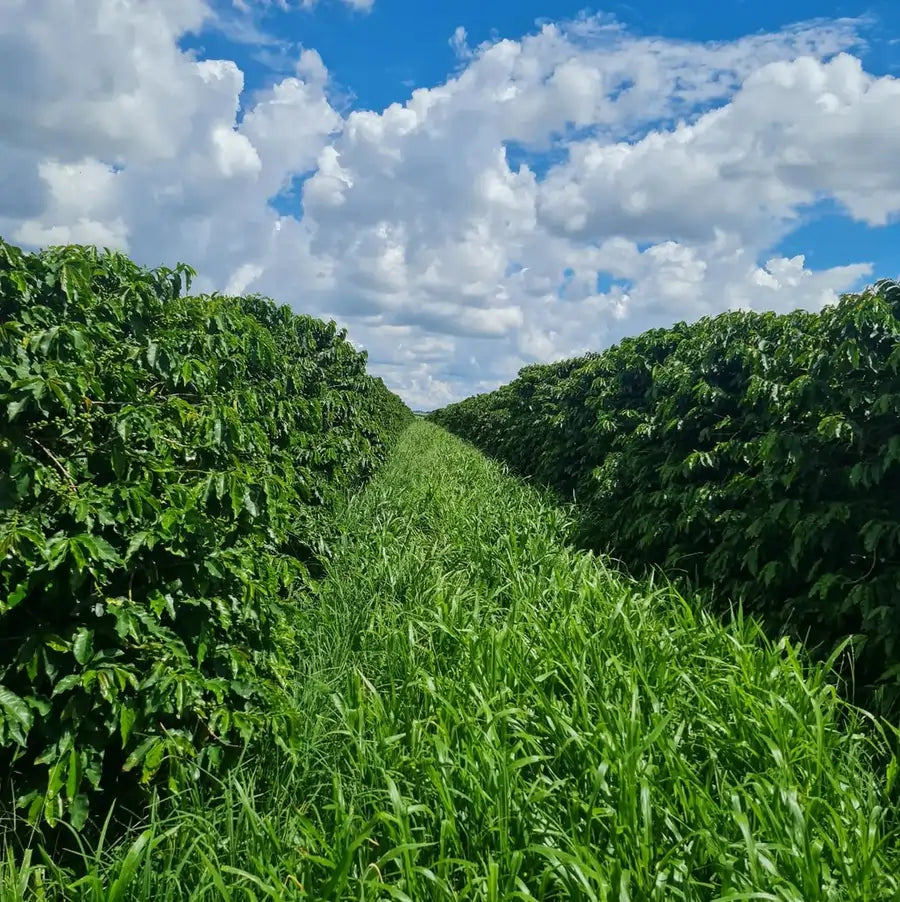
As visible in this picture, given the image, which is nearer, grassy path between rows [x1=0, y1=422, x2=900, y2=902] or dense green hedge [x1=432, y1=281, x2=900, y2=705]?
grassy path between rows [x1=0, y1=422, x2=900, y2=902]

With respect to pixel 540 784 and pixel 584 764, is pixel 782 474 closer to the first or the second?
pixel 584 764

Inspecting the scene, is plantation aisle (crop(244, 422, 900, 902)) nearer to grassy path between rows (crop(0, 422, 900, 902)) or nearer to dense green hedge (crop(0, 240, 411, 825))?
grassy path between rows (crop(0, 422, 900, 902))

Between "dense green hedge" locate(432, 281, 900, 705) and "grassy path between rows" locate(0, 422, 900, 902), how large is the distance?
0.41m

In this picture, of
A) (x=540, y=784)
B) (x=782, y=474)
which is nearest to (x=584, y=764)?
(x=540, y=784)

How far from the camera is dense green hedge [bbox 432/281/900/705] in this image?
3.47 metres

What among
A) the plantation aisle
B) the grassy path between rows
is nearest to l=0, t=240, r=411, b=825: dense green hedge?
the grassy path between rows

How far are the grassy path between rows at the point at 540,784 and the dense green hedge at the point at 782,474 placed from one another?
0.41m

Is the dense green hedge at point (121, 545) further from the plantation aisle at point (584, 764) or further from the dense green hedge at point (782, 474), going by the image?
the dense green hedge at point (782, 474)

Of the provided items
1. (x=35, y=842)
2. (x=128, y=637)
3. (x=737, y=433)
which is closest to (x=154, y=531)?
(x=128, y=637)

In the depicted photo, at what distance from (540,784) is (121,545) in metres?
1.72

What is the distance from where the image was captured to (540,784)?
7.86 ft

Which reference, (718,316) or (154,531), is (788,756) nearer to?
(154,531)

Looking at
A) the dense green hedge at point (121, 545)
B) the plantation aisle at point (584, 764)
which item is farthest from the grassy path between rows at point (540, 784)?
the dense green hedge at point (121, 545)

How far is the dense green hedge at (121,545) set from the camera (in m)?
2.38
